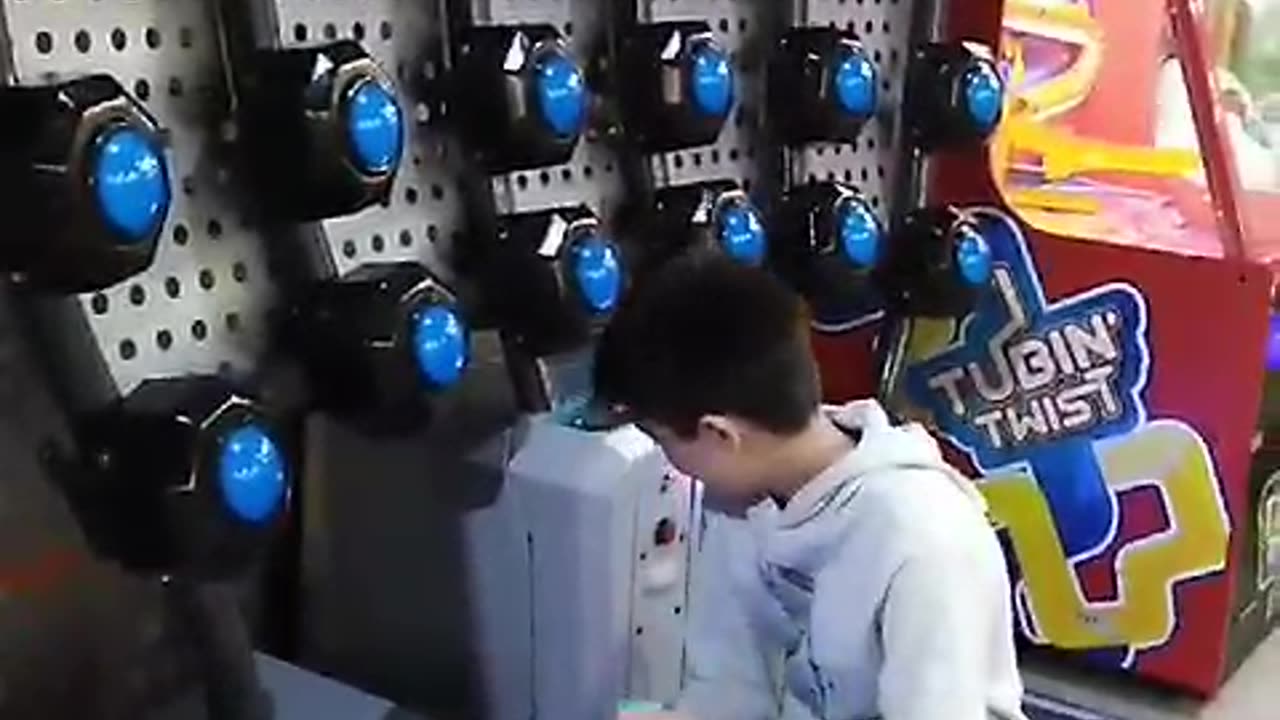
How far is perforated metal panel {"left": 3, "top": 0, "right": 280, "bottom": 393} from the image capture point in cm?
130

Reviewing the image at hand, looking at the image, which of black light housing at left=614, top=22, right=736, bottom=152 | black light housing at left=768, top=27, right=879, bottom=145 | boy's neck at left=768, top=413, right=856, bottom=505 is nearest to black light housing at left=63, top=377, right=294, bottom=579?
boy's neck at left=768, top=413, right=856, bottom=505

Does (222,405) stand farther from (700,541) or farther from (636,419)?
(700,541)

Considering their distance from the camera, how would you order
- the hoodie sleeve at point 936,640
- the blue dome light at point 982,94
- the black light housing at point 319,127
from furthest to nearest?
the blue dome light at point 982,94, the hoodie sleeve at point 936,640, the black light housing at point 319,127

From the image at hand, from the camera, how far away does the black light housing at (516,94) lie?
1558mm

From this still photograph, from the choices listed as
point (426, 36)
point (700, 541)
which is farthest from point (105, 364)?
point (700, 541)

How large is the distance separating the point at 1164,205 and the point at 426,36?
1592 mm

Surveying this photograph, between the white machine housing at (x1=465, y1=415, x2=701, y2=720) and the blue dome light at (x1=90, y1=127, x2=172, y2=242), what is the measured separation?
0.56 metres

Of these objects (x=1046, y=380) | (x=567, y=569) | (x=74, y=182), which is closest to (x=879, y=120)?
(x=1046, y=380)

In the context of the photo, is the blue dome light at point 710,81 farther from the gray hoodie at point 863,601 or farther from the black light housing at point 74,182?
the black light housing at point 74,182

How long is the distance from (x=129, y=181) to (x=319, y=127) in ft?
0.71

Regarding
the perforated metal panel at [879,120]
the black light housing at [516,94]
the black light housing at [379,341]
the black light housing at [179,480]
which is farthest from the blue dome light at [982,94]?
the black light housing at [179,480]

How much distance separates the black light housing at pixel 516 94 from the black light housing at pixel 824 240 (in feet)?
1.73

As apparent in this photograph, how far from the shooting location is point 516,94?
1.56 meters

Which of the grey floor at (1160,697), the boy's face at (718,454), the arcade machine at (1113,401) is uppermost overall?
the boy's face at (718,454)
